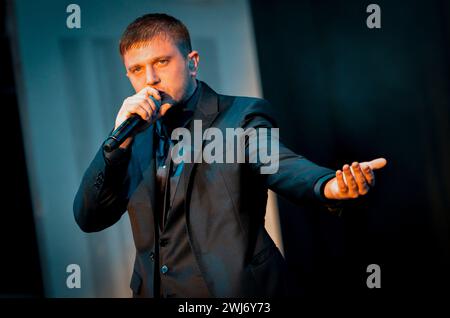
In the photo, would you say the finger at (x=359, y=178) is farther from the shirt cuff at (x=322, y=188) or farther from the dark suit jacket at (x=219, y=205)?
the dark suit jacket at (x=219, y=205)

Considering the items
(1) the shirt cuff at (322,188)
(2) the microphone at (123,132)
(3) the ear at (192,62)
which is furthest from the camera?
(3) the ear at (192,62)

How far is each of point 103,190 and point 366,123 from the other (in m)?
1.14

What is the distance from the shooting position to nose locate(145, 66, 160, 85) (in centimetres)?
138

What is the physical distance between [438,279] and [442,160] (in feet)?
1.52

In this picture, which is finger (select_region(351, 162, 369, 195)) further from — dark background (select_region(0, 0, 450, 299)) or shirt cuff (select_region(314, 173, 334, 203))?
dark background (select_region(0, 0, 450, 299))

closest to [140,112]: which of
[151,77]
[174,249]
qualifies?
[151,77]

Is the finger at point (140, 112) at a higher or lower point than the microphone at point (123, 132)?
higher

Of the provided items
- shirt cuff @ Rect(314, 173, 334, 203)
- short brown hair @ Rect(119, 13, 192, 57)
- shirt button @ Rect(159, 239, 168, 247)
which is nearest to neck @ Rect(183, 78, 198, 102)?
short brown hair @ Rect(119, 13, 192, 57)

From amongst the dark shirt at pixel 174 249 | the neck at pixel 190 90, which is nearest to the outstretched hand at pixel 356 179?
the dark shirt at pixel 174 249

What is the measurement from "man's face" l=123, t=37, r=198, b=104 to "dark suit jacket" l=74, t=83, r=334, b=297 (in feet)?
0.24

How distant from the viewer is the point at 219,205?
4.31 feet

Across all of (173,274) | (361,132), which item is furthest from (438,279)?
(173,274)

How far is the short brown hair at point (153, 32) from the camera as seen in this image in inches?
56.9
